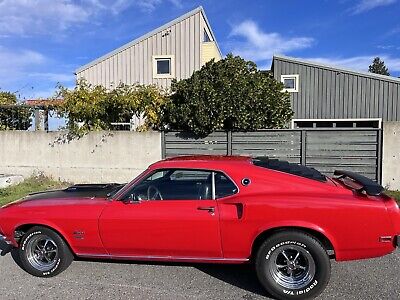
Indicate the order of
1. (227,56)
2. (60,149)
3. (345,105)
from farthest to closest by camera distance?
(345,105)
(60,149)
(227,56)

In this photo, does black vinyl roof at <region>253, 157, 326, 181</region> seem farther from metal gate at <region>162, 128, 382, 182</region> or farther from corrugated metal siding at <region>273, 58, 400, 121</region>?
corrugated metal siding at <region>273, 58, 400, 121</region>

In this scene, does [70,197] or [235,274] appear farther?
[70,197]

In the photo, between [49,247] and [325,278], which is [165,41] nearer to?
[49,247]

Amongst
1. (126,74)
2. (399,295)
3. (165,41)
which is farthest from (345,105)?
(399,295)

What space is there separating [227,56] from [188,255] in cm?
681

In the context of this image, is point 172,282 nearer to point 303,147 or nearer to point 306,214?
point 306,214

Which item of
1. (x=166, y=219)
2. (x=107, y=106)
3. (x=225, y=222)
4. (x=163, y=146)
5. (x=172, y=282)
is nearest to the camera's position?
(x=225, y=222)

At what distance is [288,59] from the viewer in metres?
15.1

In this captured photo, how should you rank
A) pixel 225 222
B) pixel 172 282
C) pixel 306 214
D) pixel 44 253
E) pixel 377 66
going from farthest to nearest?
pixel 377 66
pixel 44 253
pixel 172 282
pixel 225 222
pixel 306 214

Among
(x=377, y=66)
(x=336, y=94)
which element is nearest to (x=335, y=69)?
(x=336, y=94)

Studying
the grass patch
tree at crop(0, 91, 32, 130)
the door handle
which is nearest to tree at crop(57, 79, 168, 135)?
the grass patch

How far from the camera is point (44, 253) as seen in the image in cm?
409

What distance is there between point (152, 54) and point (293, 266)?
14820 millimetres

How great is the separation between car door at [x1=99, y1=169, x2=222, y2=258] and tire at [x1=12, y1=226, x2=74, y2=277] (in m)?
0.58
